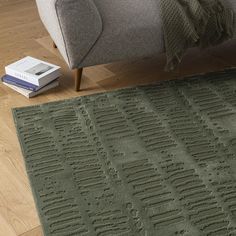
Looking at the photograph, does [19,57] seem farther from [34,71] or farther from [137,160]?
[137,160]

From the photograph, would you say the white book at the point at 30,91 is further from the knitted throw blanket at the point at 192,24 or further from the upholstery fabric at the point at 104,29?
the knitted throw blanket at the point at 192,24

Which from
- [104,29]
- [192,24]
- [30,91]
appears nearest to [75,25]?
[104,29]

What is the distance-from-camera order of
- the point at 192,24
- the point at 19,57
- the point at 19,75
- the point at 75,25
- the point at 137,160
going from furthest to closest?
the point at 19,57 < the point at 19,75 < the point at 192,24 < the point at 75,25 < the point at 137,160

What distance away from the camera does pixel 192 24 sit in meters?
1.92

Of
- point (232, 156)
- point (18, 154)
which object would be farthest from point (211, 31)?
point (18, 154)

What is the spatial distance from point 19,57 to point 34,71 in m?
0.36

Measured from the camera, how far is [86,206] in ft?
4.58

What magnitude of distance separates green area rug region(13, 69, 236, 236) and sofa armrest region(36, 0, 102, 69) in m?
0.23

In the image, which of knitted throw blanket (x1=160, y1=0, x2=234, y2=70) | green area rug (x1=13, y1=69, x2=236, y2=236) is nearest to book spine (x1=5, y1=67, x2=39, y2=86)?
green area rug (x1=13, y1=69, x2=236, y2=236)

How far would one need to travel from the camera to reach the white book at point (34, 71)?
200cm

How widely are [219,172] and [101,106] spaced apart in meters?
0.63

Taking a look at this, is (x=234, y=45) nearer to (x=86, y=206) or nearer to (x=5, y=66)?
(x=5, y=66)

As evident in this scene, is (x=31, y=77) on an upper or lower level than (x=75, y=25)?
lower

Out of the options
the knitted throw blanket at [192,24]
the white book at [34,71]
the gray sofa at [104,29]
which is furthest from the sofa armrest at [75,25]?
the knitted throw blanket at [192,24]
